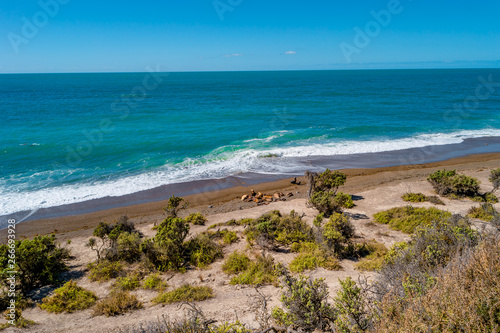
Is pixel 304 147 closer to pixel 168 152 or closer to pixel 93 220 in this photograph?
pixel 168 152

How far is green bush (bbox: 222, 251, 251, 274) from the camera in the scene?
1013 centimetres

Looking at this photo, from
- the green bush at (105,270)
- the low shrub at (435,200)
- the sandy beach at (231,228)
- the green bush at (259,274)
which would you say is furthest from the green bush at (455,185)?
the green bush at (105,270)

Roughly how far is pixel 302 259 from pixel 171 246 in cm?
513

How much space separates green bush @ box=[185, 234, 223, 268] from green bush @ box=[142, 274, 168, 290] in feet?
5.12

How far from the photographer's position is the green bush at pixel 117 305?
26.2ft

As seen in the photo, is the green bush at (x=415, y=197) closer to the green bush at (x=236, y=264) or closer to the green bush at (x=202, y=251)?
the green bush at (x=236, y=264)

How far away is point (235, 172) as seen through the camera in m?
23.9

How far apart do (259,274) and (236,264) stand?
111 centimetres

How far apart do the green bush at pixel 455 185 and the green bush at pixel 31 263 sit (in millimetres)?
20261

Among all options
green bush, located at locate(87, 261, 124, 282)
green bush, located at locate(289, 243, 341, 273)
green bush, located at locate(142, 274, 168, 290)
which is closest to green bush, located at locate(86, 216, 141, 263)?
green bush, located at locate(87, 261, 124, 282)

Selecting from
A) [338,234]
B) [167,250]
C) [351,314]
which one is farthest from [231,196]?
[351,314]

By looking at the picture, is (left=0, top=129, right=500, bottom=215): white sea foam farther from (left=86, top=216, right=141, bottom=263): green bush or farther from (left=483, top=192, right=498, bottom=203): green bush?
(left=483, top=192, right=498, bottom=203): green bush

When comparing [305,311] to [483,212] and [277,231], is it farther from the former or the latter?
[483,212]

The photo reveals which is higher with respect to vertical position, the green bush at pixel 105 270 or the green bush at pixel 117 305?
the green bush at pixel 117 305
